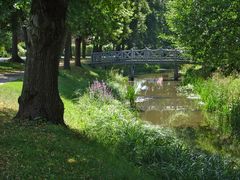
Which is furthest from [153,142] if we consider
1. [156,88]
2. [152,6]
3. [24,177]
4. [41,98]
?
[152,6]

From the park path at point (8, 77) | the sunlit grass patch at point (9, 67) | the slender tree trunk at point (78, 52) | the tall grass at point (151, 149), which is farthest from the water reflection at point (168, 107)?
the sunlit grass patch at point (9, 67)

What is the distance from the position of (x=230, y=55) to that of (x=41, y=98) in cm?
976

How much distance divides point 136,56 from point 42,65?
33.7 meters

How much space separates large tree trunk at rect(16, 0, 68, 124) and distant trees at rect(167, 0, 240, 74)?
326 inches

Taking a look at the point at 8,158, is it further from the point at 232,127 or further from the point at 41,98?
the point at 232,127

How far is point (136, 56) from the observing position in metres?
45.3

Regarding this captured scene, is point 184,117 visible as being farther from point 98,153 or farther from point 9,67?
point 9,67

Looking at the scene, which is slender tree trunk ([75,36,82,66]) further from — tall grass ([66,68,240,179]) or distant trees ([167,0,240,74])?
tall grass ([66,68,240,179])

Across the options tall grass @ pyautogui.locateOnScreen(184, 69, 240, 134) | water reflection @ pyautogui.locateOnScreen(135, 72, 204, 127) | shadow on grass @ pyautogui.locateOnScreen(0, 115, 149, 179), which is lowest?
water reflection @ pyautogui.locateOnScreen(135, 72, 204, 127)

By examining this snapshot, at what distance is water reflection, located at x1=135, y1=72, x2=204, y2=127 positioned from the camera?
21578mm

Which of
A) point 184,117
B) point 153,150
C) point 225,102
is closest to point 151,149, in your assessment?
point 153,150

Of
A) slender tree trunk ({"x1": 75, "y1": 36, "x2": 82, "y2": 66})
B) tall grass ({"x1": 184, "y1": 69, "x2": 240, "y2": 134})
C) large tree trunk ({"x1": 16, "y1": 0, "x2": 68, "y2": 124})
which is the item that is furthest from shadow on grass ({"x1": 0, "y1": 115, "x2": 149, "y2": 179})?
slender tree trunk ({"x1": 75, "y1": 36, "x2": 82, "y2": 66})

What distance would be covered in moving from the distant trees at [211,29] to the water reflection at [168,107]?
3133mm

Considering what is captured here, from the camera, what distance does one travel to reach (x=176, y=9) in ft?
73.5
